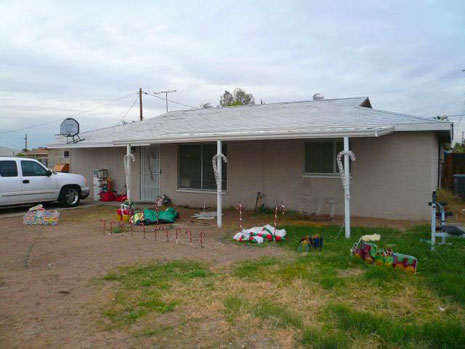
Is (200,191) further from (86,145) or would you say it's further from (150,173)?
(86,145)

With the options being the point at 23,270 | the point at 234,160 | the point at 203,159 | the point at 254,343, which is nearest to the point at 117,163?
the point at 203,159

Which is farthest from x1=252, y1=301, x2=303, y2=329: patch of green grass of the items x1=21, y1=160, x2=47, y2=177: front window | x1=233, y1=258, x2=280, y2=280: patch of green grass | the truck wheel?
the truck wheel

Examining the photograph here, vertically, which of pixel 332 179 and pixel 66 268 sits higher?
pixel 332 179

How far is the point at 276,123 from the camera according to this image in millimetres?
11211

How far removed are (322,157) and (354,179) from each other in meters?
1.10

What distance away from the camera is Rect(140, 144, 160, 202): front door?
47.4 ft

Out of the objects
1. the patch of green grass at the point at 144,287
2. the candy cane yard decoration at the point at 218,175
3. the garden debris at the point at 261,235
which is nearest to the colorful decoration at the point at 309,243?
the garden debris at the point at 261,235

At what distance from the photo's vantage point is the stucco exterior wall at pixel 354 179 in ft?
32.3

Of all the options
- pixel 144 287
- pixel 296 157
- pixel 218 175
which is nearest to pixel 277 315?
pixel 144 287

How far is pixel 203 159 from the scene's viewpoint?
42.8 ft

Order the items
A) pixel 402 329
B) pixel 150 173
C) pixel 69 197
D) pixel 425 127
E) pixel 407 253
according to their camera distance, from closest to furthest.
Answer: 1. pixel 402 329
2. pixel 407 253
3. pixel 425 127
4. pixel 69 197
5. pixel 150 173

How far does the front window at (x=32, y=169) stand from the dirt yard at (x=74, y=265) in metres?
1.82

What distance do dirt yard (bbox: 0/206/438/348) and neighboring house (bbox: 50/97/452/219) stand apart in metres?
0.92

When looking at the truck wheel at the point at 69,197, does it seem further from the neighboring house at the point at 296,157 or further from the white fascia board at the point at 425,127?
the white fascia board at the point at 425,127
